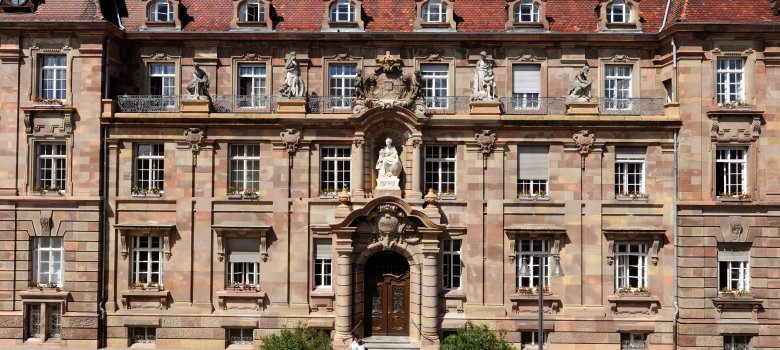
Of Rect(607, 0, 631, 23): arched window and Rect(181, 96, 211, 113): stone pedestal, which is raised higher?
Rect(607, 0, 631, 23): arched window

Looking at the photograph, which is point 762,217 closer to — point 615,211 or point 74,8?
point 615,211

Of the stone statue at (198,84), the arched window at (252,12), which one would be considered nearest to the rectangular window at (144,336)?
the stone statue at (198,84)

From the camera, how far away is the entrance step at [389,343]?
2517cm

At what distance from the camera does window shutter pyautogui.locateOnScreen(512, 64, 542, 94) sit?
27.2 meters

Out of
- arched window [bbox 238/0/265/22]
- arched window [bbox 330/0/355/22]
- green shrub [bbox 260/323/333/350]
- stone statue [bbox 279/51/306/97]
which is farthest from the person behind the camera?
arched window [bbox 238/0/265/22]

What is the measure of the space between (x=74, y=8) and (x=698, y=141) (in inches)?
949

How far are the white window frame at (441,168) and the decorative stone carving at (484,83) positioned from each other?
7.17ft

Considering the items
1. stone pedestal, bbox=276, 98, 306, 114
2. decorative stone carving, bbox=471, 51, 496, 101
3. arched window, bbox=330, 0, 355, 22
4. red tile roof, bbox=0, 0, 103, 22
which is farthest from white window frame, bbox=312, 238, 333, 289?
red tile roof, bbox=0, 0, 103, 22

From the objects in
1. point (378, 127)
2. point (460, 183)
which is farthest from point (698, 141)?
point (378, 127)

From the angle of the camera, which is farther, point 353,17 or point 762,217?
point 353,17

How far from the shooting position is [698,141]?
82.9ft

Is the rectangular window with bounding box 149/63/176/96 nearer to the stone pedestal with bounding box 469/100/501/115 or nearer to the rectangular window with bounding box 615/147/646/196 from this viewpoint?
the stone pedestal with bounding box 469/100/501/115

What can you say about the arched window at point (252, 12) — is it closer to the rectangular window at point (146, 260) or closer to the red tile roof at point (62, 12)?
the red tile roof at point (62, 12)

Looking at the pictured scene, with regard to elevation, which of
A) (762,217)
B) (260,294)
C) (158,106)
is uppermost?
(158,106)
